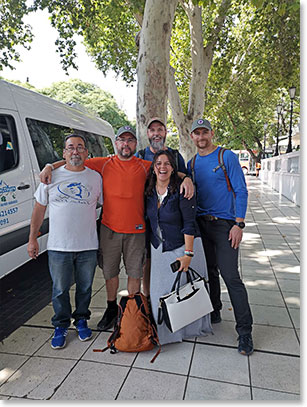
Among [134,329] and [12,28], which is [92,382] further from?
[12,28]

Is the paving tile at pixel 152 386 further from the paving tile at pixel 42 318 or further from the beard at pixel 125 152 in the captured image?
the beard at pixel 125 152

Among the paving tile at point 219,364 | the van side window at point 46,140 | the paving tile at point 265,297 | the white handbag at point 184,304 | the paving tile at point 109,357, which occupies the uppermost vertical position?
the van side window at point 46,140

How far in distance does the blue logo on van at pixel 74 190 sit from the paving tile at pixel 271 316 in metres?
2.24

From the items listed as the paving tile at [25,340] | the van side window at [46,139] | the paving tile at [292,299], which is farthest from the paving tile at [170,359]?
the van side window at [46,139]

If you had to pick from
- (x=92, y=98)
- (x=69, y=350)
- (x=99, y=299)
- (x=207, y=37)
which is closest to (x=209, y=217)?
(x=69, y=350)

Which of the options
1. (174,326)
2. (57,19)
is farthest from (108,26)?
(174,326)

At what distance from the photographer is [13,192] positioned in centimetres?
381

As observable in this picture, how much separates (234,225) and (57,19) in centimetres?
993

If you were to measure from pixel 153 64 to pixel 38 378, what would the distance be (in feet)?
15.0

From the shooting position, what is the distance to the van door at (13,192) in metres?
3.65

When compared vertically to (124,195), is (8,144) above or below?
above

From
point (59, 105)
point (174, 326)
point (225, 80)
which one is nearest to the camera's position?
point (174, 326)

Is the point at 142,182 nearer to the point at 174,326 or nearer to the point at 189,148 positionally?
the point at 174,326

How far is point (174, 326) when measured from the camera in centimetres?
268
